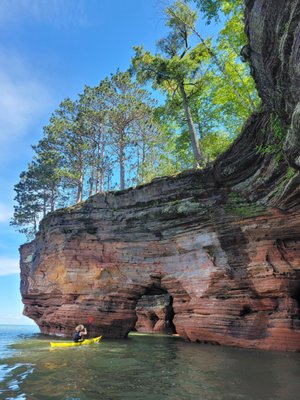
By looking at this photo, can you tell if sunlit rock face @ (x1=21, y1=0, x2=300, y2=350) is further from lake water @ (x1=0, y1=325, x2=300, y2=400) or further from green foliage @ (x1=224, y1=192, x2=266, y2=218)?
lake water @ (x1=0, y1=325, x2=300, y2=400)

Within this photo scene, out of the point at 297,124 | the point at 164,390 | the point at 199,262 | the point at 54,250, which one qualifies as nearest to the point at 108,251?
the point at 54,250

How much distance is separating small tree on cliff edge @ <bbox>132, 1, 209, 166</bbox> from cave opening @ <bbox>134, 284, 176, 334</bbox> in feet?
55.0

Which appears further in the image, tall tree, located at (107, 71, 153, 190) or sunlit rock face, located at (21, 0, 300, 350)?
tall tree, located at (107, 71, 153, 190)

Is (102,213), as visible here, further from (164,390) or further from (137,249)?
(164,390)

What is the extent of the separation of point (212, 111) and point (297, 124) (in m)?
19.4

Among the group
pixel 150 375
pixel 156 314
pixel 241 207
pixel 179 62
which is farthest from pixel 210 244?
pixel 156 314

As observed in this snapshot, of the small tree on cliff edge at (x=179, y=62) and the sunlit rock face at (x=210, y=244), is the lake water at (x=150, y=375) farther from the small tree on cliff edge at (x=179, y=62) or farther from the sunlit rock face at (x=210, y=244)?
the small tree on cliff edge at (x=179, y=62)

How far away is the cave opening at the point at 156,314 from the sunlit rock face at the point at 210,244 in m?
9.76

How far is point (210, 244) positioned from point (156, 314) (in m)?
17.2

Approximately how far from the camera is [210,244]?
1741 centimetres

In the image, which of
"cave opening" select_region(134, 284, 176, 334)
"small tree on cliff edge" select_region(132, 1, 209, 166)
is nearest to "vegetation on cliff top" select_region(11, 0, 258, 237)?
"small tree on cliff edge" select_region(132, 1, 209, 166)

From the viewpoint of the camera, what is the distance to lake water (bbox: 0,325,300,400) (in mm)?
7762

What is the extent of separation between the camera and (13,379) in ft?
30.8

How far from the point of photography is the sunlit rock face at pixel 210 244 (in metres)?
9.30
